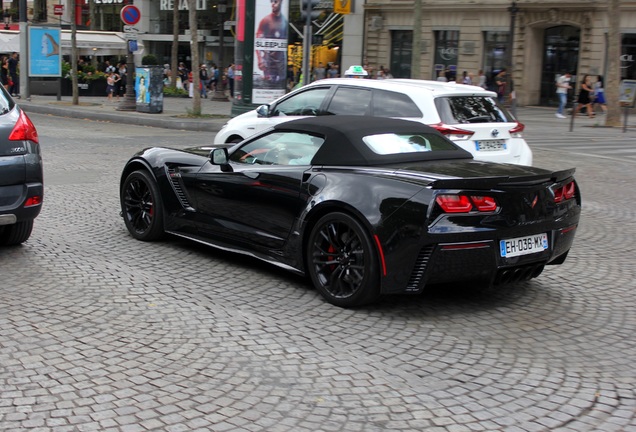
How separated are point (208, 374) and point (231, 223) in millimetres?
2385

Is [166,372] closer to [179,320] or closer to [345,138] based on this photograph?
[179,320]

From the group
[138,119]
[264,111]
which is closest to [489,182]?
[264,111]

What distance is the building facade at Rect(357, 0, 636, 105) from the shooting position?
3341cm

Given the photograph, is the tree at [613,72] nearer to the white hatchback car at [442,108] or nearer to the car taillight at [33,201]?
the white hatchback car at [442,108]

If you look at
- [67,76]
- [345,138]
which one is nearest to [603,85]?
[67,76]

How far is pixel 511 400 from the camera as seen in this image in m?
4.10

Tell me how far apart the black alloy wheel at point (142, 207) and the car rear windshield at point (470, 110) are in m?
3.96

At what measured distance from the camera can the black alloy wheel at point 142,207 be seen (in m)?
7.33

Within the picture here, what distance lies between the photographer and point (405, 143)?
6301 mm

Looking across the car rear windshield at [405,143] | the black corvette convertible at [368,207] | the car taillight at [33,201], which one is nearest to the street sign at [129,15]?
the black corvette convertible at [368,207]

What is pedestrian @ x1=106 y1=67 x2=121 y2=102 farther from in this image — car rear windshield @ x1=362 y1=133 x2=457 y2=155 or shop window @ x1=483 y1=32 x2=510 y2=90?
car rear windshield @ x1=362 y1=133 x2=457 y2=155

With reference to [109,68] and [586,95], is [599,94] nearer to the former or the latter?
[586,95]

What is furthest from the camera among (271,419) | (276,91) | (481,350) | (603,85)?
(603,85)

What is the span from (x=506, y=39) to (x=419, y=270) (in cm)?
3396
